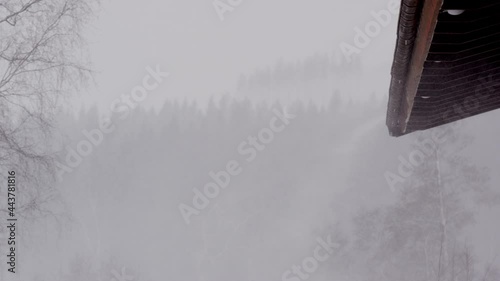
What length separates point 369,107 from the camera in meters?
72.4

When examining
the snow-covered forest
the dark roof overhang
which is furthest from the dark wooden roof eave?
the snow-covered forest

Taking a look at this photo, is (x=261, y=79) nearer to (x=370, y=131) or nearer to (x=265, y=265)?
(x=370, y=131)

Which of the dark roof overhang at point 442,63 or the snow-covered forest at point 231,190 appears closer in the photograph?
the dark roof overhang at point 442,63

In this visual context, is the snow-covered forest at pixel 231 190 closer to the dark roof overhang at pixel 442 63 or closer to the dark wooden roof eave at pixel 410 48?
the dark roof overhang at pixel 442 63

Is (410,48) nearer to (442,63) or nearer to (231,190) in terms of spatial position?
(442,63)

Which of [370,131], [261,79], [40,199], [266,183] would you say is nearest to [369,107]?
[370,131]

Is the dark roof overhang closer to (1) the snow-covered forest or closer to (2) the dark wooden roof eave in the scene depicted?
(2) the dark wooden roof eave

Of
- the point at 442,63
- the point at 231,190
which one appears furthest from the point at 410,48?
the point at 231,190

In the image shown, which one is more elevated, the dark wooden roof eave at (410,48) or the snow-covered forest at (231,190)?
the dark wooden roof eave at (410,48)

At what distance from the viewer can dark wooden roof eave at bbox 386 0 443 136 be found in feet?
5.62

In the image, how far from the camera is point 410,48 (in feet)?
6.82

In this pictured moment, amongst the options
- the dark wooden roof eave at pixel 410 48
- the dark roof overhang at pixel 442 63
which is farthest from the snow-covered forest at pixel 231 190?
the dark wooden roof eave at pixel 410 48

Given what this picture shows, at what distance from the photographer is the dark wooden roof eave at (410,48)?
5.62 feet

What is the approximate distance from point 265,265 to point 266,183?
59.5ft
